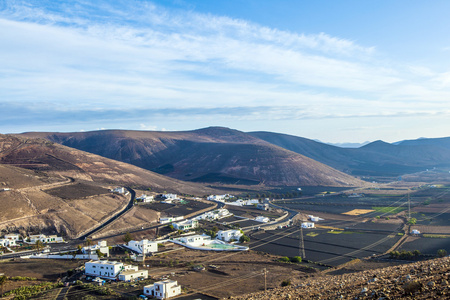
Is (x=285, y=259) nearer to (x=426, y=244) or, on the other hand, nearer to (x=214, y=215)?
(x=426, y=244)

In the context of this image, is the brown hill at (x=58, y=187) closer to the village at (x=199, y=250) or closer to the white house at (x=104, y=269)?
the village at (x=199, y=250)

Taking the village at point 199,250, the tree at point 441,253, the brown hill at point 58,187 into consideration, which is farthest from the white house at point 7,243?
the tree at point 441,253

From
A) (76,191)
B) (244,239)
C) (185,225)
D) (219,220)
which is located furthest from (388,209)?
(76,191)

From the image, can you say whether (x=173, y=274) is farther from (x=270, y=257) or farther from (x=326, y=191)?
(x=326, y=191)

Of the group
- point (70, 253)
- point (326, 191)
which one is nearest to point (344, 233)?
point (70, 253)

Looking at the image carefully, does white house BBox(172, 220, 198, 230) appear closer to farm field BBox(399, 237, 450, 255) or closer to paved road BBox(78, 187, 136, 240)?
paved road BBox(78, 187, 136, 240)
